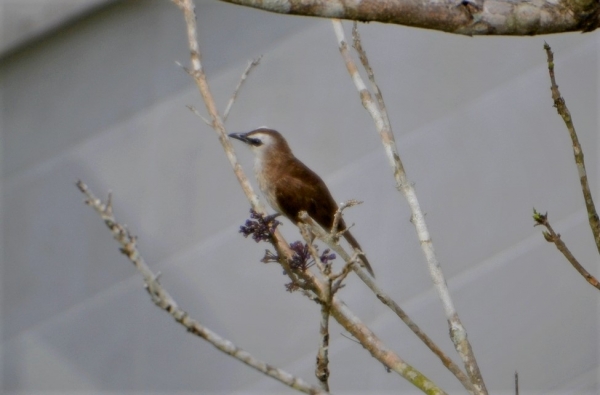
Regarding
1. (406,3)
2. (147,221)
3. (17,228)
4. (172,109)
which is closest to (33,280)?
(17,228)

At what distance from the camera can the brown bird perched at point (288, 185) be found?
146 inches

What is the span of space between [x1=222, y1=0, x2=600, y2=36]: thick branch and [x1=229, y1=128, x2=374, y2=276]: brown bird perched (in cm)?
180

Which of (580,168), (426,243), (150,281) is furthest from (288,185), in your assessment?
(150,281)

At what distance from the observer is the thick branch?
1.80 metres

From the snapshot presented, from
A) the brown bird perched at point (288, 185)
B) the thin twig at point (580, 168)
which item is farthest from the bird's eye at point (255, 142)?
the thin twig at point (580, 168)

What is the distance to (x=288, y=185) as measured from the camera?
376 cm

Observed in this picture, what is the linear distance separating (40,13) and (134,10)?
22.5 inches

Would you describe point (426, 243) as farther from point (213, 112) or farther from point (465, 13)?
point (213, 112)

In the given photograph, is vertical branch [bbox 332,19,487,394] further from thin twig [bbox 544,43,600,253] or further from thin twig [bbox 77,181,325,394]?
thin twig [bbox 77,181,325,394]

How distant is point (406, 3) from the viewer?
1794 mm

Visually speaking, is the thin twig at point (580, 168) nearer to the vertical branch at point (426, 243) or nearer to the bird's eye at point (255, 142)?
the vertical branch at point (426, 243)

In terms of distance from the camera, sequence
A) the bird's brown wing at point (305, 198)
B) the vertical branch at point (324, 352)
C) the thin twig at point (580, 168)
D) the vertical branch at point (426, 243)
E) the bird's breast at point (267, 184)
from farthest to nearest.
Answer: the bird's breast at point (267, 184) → the bird's brown wing at point (305, 198) → the vertical branch at point (426, 243) → the thin twig at point (580, 168) → the vertical branch at point (324, 352)

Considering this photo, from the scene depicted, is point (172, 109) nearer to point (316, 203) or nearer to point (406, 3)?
point (316, 203)

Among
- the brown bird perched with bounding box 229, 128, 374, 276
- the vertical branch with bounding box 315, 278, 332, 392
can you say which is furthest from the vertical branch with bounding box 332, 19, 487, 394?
the brown bird perched with bounding box 229, 128, 374, 276
